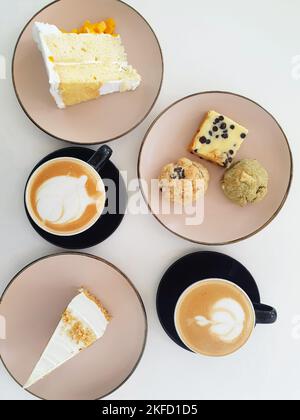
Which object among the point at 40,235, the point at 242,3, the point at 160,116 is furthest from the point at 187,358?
the point at 242,3

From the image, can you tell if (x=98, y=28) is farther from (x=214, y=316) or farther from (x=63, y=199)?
(x=214, y=316)

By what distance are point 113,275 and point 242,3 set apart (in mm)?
807

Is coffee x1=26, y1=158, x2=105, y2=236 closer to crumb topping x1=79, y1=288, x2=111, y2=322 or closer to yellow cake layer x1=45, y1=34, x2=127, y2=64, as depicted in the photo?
crumb topping x1=79, y1=288, x2=111, y2=322

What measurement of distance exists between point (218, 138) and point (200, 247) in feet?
0.94

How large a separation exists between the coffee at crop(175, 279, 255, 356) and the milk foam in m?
0.31

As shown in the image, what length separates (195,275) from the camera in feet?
3.94

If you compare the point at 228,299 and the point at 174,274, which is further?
the point at 174,274

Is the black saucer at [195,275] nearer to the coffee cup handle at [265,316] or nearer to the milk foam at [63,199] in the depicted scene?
the coffee cup handle at [265,316]

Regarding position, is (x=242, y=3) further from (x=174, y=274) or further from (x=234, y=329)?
(x=234, y=329)

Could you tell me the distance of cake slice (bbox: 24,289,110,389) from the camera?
1135 mm

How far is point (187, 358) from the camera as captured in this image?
4.06 feet

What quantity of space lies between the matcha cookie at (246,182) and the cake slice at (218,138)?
0.14 feet

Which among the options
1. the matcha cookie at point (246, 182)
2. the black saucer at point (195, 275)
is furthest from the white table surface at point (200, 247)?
the matcha cookie at point (246, 182)
